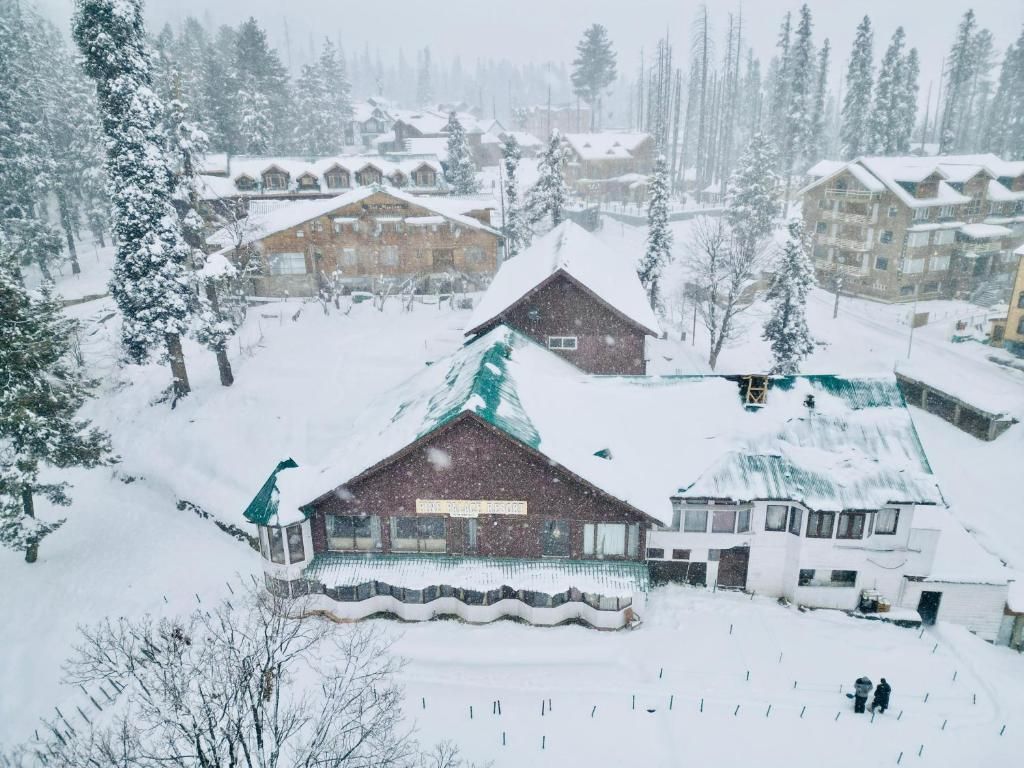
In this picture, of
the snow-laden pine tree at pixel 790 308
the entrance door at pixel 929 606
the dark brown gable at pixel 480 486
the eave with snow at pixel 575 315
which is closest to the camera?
the dark brown gable at pixel 480 486

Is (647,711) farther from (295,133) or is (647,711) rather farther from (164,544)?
(295,133)

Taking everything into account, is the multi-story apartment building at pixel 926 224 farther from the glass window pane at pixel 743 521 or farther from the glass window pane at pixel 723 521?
the glass window pane at pixel 723 521

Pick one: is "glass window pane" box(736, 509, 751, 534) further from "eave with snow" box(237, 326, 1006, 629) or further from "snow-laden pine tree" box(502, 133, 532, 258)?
"snow-laden pine tree" box(502, 133, 532, 258)

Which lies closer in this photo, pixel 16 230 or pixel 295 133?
pixel 16 230

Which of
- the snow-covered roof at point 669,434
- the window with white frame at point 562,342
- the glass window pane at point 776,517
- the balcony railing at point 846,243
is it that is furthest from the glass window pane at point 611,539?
the balcony railing at point 846,243

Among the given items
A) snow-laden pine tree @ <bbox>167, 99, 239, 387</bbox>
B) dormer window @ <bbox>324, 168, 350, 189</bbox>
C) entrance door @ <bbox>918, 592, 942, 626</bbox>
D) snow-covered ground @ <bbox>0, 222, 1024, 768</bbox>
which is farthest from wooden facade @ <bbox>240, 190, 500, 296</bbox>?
entrance door @ <bbox>918, 592, 942, 626</bbox>

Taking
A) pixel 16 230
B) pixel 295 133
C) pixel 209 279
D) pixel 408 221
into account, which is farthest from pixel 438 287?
pixel 295 133
